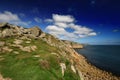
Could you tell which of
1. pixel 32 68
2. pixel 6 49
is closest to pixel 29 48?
pixel 6 49

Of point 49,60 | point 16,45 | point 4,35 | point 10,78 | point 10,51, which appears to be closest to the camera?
point 10,78

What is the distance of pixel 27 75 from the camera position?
121ft

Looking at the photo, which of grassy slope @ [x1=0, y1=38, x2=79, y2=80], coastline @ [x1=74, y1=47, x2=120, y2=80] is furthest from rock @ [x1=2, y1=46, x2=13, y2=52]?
coastline @ [x1=74, y1=47, x2=120, y2=80]

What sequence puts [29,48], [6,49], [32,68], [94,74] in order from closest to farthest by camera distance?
[32,68]
[6,49]
[29,48]
[94,74]

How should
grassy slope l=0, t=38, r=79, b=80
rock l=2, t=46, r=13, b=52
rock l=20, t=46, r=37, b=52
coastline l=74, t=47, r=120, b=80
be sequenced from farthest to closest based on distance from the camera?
coastline l=74, t=47, r=120, b=80
rock l=20, t=46, r=37, b=52
rock l=2, t=46, r=13, b=52
grassy slope l=0, t=38, r=79, b=80

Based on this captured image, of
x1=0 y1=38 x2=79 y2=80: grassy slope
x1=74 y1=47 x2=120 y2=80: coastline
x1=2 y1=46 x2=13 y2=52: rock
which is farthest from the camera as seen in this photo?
x1=74 y1=47 x2=120 y2=80: coastline

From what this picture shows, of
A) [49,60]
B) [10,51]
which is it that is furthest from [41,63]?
[10,51]

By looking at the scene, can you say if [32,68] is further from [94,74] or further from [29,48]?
[94,74]

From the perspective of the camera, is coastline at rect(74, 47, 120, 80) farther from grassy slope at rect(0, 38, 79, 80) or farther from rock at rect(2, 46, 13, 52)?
rock at rect(2, 46, 13, 52)

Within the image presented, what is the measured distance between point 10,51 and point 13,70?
17.1 meters

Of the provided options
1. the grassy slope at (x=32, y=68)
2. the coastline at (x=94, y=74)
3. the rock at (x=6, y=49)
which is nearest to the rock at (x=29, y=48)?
the rock at (x=6, y=49)

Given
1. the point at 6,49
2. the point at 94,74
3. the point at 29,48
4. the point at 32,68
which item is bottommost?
the point at 94,74

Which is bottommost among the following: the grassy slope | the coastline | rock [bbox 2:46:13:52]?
the coastline

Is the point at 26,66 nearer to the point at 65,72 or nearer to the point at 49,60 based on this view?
the point at 49,60
